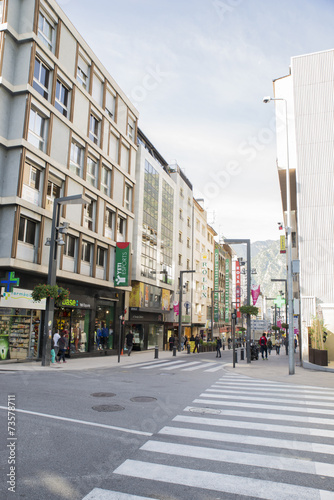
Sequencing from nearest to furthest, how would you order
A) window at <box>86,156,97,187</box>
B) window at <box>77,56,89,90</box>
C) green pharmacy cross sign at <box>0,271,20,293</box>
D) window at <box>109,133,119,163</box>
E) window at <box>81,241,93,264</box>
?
1. green pharmacy cross sign at <box>0,271,20,293</box>
2. window at <box>81,241,93,264</box>
3. window at <box>77,56,89,90</box>
4. window at <box>86,156,97,187</box>
5. window at <box>109,133,119,163</box>

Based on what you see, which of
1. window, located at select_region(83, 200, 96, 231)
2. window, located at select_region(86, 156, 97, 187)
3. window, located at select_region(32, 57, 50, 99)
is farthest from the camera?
window, located at select_region(86, 156, 97, 187)

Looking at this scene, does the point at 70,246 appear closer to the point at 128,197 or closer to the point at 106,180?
the point at 106,180

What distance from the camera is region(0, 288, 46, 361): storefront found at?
18938 mm

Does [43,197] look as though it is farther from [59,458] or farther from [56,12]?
[59,458]

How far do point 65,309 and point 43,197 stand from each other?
7.13 metres

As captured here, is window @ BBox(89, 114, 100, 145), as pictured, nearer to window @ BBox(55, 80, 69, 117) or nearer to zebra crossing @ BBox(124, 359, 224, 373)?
window @ BBox(55, 80, 69, 117)

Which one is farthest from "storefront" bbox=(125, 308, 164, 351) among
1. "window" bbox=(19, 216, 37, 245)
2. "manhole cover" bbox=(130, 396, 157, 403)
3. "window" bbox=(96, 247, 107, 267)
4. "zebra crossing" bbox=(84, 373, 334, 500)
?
"zebra crossing" bbox=(84, 373, 334, 500)

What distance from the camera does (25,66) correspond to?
20.4 m

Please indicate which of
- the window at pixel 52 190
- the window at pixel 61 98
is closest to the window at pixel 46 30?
the window at pixel 61 98

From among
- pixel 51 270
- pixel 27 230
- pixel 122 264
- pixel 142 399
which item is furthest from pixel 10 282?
pixel 142 399

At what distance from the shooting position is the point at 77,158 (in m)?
25.3

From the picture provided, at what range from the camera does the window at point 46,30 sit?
21.8m

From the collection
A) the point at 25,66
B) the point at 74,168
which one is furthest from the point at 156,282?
the point at 25,66

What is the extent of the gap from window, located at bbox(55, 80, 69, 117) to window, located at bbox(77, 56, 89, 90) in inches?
84.9
